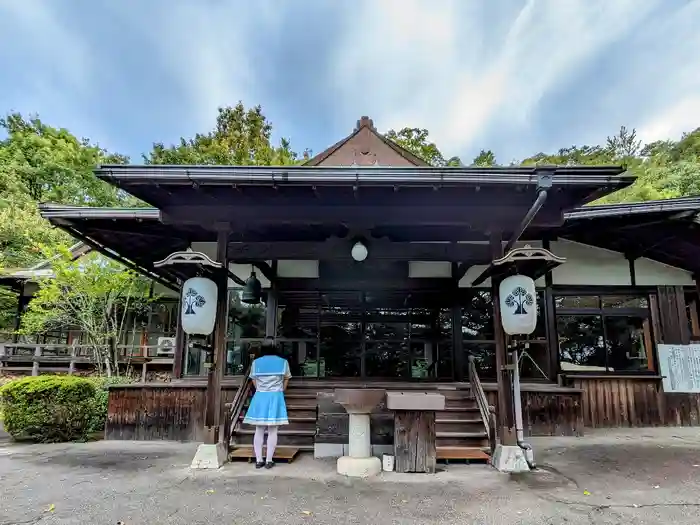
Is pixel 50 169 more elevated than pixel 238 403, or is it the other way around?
pixel 50 169

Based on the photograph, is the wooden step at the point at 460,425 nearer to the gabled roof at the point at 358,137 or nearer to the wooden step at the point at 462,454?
the wooden step at the point at 462,454

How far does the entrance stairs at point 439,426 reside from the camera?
526 centimetres

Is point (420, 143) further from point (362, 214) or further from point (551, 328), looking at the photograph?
point (362, 214)

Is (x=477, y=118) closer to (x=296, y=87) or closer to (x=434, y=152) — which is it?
(x=434, y=152)

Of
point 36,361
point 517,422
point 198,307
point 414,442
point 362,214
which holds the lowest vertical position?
point 414,442

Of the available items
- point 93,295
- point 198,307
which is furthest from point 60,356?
point 198,307

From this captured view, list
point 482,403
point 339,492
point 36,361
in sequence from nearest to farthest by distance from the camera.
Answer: point 339,492, point 482,403, point 36,361

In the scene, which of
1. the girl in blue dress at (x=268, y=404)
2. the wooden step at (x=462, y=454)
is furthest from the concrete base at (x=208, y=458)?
the wooden step at (x=462, y=454)

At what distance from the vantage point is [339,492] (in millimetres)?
3840

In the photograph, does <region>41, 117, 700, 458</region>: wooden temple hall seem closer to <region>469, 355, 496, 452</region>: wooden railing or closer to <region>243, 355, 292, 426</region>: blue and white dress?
<region>469, 355, 496, 452</region>: wooden railing

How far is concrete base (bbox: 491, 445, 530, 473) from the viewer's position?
4586 mm

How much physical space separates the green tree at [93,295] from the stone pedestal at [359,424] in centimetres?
641

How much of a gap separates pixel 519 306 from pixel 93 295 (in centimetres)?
854

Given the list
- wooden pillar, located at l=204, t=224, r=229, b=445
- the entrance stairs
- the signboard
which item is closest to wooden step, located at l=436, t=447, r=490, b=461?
the entrance stairs
